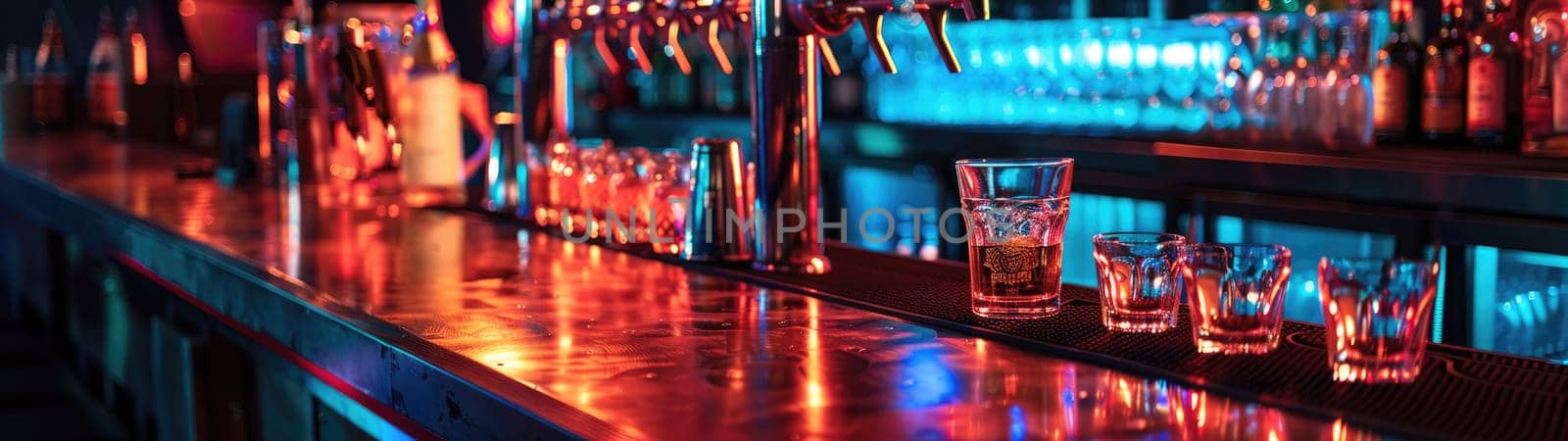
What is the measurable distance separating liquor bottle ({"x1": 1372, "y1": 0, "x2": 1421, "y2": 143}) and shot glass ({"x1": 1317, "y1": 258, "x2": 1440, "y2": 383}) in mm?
2138

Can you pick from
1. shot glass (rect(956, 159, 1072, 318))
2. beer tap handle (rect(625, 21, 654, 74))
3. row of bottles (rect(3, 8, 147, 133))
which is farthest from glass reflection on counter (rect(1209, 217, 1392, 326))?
row of bottles (rect(3, 8, 147, 133))

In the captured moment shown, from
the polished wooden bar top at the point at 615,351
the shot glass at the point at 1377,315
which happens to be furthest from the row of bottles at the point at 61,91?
the shot glass at the point at 1377,315

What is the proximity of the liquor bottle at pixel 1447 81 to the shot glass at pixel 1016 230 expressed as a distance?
1.87 meters

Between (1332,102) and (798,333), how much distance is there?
2104mm

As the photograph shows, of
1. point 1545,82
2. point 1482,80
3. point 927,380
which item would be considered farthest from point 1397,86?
point 927,380

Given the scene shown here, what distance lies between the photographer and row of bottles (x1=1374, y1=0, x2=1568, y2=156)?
98.7 inches

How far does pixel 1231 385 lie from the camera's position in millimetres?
928

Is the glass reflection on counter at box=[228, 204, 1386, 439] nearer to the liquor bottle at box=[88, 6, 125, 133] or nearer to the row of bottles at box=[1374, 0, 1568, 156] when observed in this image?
the row of bottles at box=[1374, 0, 1568, 156]

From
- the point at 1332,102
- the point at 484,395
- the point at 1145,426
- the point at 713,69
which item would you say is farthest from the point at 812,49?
the point at 713,69

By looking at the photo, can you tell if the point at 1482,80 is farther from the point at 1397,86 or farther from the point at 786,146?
the point at 786,146

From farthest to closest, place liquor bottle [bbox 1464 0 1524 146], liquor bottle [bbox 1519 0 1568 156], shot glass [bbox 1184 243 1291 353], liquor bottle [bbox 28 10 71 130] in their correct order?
liquor bottle [bbox 28 10 71 130], liquor bottle [bbox 1464 0 1524 146], liquor bottle [bbox 1519 0 1568 156], shot glass [bbox 1184 243 1291 353]

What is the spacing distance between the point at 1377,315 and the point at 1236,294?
0.11m

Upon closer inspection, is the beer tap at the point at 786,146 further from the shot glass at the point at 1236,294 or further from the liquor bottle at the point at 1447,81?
the liquor bottle at the point at 1447,81

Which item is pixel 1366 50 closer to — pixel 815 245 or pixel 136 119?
pixel 815 245
